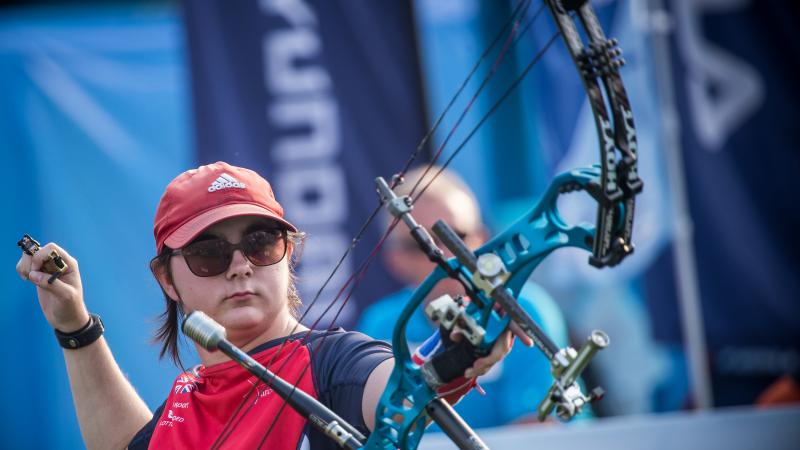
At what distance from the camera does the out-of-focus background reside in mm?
5473

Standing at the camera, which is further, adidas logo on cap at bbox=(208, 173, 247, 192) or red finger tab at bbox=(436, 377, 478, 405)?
adidas logo on cap at bbox=(208, 173, 247, 192)

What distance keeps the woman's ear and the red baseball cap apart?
0.06 meters

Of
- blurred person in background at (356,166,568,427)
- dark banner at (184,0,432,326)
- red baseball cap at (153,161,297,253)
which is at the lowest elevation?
blurred person in background at (356,166,568,427)

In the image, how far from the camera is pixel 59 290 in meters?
2.25

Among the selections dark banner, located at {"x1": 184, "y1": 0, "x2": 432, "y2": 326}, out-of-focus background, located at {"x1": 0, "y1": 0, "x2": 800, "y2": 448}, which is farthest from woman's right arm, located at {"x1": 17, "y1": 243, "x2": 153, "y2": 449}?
dark banner, located at {"x1": 184, "y1": 0, "x2": 432, "y2": 326}

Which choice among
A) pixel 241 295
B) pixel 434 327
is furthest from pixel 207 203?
pixel 434 327

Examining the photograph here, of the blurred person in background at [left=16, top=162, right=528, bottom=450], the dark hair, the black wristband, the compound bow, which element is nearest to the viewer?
the compound bow

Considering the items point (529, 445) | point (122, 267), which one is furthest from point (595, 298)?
point (122, 267)

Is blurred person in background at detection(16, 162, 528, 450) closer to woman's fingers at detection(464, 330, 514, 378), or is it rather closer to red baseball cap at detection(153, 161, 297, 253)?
red baseball cap at detection(153, 161, 297, 253)

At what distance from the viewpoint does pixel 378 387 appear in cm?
201

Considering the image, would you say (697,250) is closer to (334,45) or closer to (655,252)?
(655,252)

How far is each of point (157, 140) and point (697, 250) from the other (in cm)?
307

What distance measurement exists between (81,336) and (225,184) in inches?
19.4

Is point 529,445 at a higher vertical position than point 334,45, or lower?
lower
